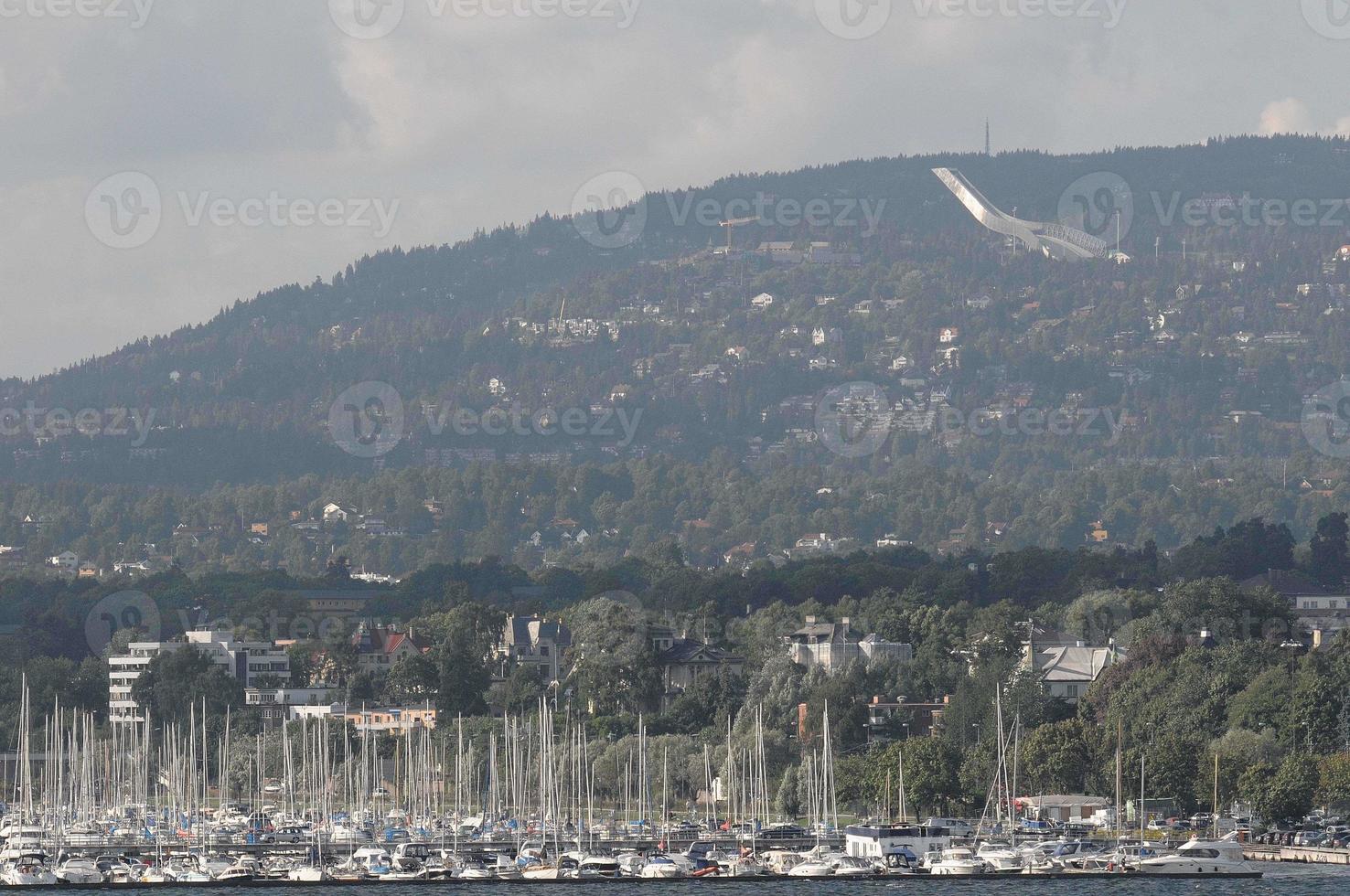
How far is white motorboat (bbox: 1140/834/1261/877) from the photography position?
84375 millimetres

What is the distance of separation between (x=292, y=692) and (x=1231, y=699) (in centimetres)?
7499

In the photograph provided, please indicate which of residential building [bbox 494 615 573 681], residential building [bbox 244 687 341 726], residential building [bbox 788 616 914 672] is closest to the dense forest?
residential building [bbox 244 687 341 726]

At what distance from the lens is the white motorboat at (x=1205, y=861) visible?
8438 cm

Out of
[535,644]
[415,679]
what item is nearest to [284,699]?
[415,679]

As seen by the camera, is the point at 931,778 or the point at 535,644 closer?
the point at 931,778

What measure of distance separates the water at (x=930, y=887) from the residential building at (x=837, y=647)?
5175 centimetres

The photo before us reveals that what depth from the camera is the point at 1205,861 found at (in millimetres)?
84688

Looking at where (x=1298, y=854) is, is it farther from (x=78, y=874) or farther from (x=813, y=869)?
(x=78, y=874)

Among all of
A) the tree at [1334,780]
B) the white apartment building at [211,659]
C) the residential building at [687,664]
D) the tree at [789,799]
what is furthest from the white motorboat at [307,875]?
the white apartment building at [211,659]

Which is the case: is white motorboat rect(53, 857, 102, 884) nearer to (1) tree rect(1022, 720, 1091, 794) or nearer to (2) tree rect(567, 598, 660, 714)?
(1) tree rect(1022, 720, 1091, 794)

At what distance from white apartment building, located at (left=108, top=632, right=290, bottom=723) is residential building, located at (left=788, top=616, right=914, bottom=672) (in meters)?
38.3

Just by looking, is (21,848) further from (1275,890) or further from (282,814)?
(1275,890)

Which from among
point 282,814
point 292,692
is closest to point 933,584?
point 292,692

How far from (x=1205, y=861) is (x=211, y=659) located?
9878 cm
